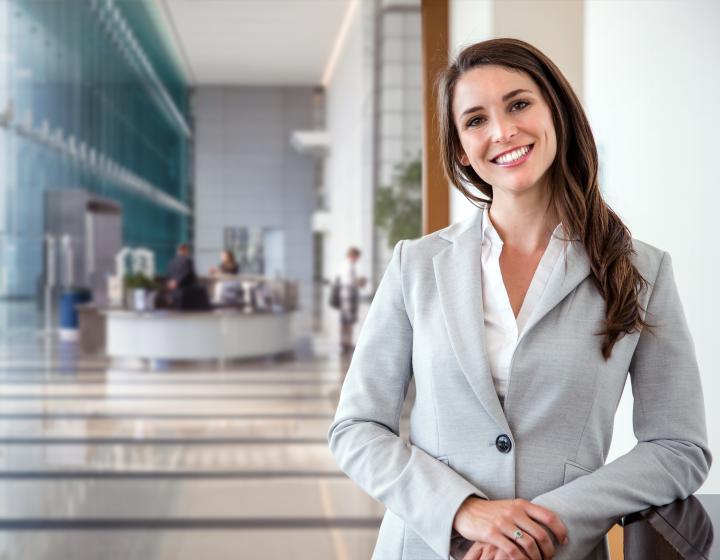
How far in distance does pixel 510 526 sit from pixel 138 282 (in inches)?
425

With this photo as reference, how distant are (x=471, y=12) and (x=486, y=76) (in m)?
2.81

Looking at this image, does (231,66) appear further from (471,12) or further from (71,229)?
(471,12)

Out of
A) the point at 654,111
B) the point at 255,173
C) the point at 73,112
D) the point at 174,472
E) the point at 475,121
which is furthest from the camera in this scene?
the point at 255,173

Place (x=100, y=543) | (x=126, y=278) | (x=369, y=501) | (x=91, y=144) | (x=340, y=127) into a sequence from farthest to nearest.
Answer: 1. (x=340, y=127)
2. (x=91, y=144)
3. (x=126, y=278)
4. (x=369, y=501)
5. (x=100, y=543)

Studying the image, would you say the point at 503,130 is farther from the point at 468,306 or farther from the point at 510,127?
the point at 468,306

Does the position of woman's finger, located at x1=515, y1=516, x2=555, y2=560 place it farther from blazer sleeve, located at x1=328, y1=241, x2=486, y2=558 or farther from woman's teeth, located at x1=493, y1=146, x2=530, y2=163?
woman's teeth, located at x1=493, y1=146, x2=530, y2=163

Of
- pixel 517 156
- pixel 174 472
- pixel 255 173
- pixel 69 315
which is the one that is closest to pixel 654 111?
pixel 517 156

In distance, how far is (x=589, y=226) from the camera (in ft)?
4.53

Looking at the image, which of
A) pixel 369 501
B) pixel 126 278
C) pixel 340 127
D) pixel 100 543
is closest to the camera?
pixel 100 543

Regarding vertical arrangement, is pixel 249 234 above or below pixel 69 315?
above

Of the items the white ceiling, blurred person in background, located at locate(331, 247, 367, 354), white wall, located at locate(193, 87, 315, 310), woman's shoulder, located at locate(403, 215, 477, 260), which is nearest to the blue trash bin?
blurred person in background, located at locate(331, 247, 367, 354)

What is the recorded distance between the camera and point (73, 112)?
17453 millimetres

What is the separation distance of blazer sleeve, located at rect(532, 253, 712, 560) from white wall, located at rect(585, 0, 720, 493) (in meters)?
1.36

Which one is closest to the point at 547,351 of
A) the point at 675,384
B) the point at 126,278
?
the point at 675,384
